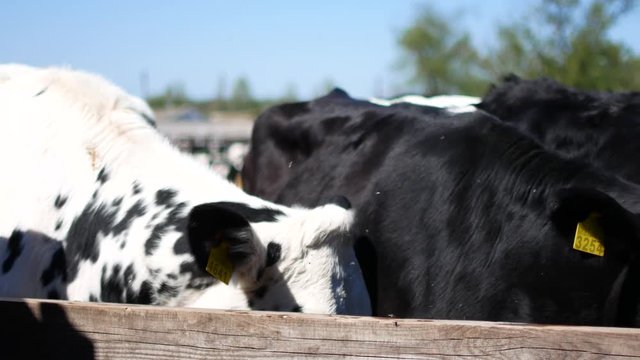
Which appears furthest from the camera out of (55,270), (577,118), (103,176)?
(577,118)

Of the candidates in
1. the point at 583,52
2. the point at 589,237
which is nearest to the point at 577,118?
the point at 589,237

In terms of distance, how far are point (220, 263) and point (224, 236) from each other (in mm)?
100

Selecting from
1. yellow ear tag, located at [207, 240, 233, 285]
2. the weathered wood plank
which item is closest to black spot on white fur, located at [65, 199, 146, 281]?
yellow ear tag, located at [207, 240, 233, 285]

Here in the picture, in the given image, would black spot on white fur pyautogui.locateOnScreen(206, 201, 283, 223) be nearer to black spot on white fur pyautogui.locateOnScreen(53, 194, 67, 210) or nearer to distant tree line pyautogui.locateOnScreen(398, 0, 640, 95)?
black spot on white fur pyautogui.locateOnScreen(53, 194, 67, 210)

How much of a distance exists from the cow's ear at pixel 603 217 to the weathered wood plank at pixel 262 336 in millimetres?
1296

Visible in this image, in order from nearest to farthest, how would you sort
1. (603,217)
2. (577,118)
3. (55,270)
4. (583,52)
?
1. (603,217)
2. (55,270)
3. (577,118)
4. (583,52)

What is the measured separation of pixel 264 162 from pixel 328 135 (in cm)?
68

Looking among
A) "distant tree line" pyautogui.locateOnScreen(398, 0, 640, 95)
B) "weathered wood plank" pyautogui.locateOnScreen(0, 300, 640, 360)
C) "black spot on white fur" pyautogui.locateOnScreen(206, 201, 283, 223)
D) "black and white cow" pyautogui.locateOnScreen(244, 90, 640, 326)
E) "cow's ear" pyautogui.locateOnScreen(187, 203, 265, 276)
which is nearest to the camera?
"weathered wood plank" pyautogui.locateOnScreen(0, 300, 640, 360)

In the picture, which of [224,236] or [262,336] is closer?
[262,336]

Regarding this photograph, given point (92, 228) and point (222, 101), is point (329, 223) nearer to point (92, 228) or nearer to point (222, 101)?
point (92, 228)

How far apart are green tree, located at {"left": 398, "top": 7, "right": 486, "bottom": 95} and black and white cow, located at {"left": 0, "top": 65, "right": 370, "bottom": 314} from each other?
95.3ft

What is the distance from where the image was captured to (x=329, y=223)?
315 cm

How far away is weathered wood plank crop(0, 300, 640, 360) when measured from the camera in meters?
2.06

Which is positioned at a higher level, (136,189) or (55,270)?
(136,189)
